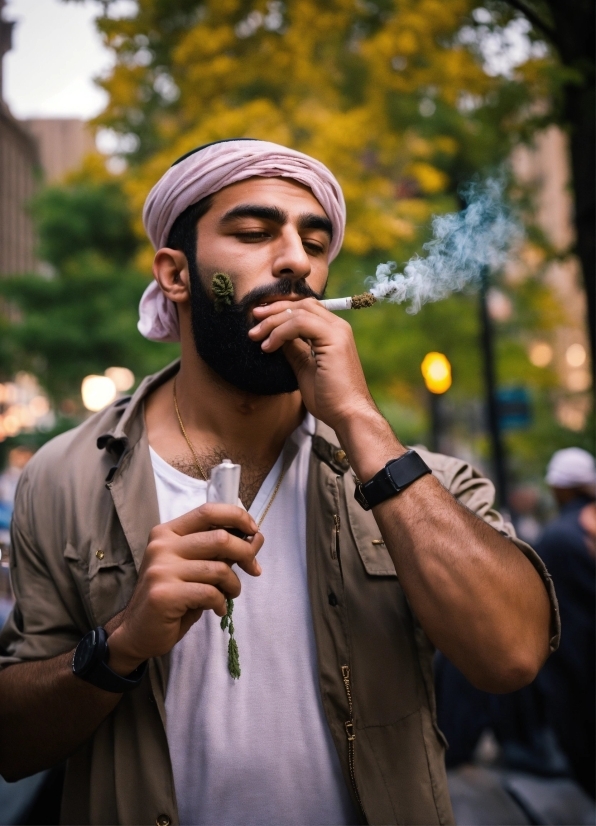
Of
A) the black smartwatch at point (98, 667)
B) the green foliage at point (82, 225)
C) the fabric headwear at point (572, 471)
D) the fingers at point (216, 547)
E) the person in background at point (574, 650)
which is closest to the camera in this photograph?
the fingers at point (216, 547)

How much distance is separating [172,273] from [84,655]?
50.5 inches

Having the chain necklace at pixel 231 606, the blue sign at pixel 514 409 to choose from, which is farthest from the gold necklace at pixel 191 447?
the blue sign at pixel 514 409

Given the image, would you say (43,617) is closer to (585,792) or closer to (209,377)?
(209,377)

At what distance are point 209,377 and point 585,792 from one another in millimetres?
4942

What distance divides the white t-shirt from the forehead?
44.0 inches

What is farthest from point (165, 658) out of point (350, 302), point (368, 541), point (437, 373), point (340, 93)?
point (340, 93)

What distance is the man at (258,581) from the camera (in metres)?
1.97

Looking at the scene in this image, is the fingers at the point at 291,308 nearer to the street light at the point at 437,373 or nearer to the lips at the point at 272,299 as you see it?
the lips at the point at 272,299

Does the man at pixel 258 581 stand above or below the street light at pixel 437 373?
below

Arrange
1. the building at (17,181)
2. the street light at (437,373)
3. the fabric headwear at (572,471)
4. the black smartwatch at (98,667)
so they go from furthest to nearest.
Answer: the building at (17,181), the street light at (437,373), the fabric headwear at (572,471), the black smartwatch at (98,667)

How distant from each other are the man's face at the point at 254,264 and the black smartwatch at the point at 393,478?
0.48m

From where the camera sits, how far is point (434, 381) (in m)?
9.73

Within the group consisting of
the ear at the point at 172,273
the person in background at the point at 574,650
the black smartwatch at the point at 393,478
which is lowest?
the person in background at the point at 574,650

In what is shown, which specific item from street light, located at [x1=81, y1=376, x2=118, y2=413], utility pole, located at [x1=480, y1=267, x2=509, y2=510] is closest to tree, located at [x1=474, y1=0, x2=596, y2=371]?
utility pole, located at [x1=480, y1=267, x2=509, y2=510]
